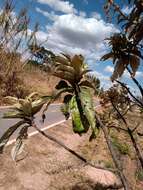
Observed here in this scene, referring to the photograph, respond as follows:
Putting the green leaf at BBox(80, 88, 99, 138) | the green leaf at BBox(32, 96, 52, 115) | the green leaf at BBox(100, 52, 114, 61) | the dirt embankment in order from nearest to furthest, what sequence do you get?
1. the green leaf at BBox(80, 88, 99, 138)
2. the green leaf at BBox(32, 96, 52, 115)
3. the green leaf at BBox(100, 52, 114, 61)
4. the dirt embankment

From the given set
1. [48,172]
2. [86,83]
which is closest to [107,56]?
[86,83]

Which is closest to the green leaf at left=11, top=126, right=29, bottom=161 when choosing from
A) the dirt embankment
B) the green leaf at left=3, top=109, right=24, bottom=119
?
the green leaf at left=3, top=109, right=24, bottom=119

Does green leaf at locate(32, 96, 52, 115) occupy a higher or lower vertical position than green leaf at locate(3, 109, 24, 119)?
higher

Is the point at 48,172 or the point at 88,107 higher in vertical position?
the point at 88,107

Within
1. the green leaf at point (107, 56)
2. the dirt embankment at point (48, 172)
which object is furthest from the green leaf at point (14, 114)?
the dirt embankment at point (48, 172)

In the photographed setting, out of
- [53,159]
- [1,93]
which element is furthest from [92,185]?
[1,93]

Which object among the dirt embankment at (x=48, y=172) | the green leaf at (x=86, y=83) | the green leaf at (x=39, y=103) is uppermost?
the green leaf at (x=86, y=83)

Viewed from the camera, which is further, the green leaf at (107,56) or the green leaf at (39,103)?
the green leaf at (107,56)

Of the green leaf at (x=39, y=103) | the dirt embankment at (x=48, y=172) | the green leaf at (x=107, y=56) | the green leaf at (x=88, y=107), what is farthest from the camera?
the dirt embankment at (x=48, y=172)

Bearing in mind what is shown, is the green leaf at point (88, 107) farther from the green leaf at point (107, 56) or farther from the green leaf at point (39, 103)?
the green leaf at point (107, 56)

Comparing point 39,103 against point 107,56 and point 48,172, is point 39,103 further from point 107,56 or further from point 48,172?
point 48,172

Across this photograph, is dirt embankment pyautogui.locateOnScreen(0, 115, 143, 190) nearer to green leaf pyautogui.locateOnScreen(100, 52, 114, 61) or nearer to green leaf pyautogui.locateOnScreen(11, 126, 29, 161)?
green leaf pyautogui.locateOnScreen(100, 52, 114, 61)

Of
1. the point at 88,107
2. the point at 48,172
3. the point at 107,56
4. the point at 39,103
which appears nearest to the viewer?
the point at 88,107

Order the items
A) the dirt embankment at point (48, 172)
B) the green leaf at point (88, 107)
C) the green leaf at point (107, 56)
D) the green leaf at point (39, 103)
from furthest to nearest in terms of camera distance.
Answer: the dirt embankment at point (48, 172)
the green leaf at point (107, 56)
the green leaf at point (39, 103)
the green leaf at point (88, 107)
